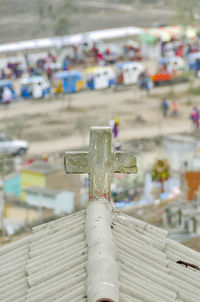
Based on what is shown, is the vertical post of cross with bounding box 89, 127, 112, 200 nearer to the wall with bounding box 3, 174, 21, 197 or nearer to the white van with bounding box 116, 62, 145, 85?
the wall with bounding box 3, 174, 21, 197

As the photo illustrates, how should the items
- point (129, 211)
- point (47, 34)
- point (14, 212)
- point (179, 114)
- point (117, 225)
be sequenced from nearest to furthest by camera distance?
point (117, 225)
point (129, 211)
point (14, 212)
point (179, 114)
point (47, 34)

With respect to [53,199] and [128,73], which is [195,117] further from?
[53,199]

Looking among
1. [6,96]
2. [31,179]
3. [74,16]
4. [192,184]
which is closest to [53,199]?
[31,179]

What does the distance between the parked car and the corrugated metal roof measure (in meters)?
22.6

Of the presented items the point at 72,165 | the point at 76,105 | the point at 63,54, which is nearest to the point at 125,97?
the point at 76,105

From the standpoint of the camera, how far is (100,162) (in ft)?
17.8

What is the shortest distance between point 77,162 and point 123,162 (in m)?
0.32

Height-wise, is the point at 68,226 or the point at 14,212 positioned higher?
the point at 68,226

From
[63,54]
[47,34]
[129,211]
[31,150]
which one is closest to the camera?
[129,211]

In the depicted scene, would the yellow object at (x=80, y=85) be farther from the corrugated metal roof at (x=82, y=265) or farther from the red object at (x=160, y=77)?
the corrugated metal roof at (x=82, y=265)

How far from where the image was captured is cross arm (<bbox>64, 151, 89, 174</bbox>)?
216 inches

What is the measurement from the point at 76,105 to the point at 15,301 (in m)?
32.4

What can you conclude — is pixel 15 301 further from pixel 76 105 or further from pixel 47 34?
pixel 47 34

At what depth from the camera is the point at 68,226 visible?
5.34 meters
